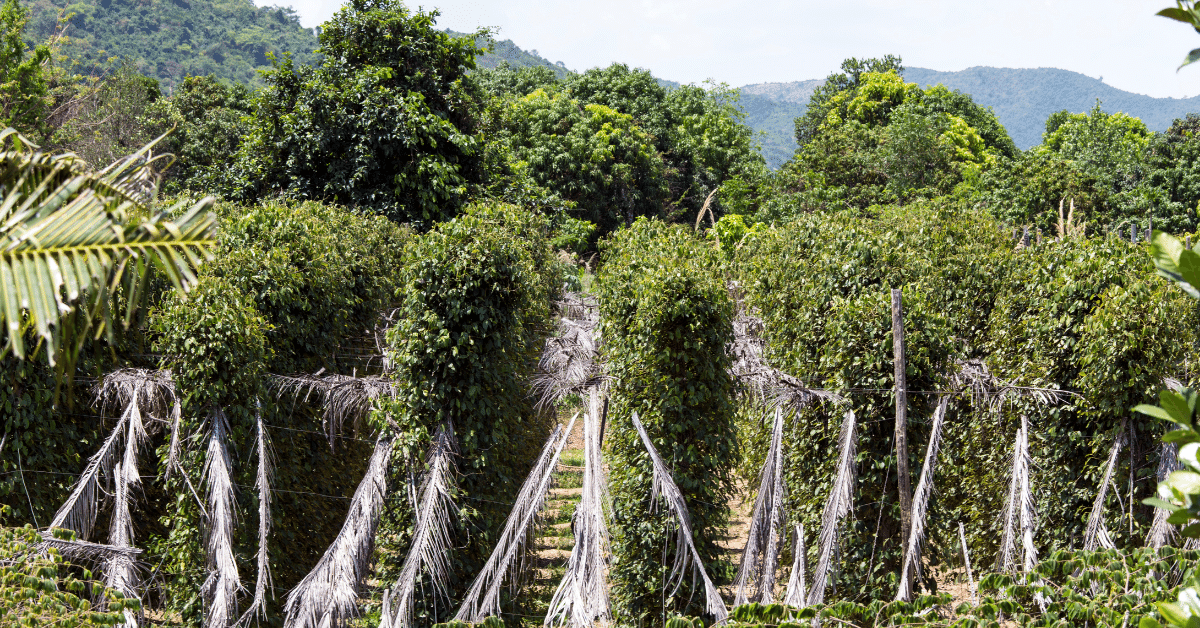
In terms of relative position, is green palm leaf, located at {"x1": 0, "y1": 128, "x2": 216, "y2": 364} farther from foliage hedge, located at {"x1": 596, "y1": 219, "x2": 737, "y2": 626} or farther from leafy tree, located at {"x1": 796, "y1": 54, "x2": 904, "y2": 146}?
leafy tree, located at {"x1": 796, "y1": 54, "x2": 904, "y2": 146}

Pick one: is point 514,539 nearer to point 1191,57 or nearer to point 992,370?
point 992,370

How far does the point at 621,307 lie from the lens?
8094 mm

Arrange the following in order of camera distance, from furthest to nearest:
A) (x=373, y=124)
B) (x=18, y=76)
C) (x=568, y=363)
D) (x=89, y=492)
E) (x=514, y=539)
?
(x=18, y=76)
(x=373, y=124)
(x=568, y=363)
(x=89, y=492)
(x=514, y=539)

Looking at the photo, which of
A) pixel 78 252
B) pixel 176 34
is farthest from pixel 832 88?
pixel 176 34

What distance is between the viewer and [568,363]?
9.02m

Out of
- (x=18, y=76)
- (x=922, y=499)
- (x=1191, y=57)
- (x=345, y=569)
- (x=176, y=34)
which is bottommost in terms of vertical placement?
(x=345, y=569)

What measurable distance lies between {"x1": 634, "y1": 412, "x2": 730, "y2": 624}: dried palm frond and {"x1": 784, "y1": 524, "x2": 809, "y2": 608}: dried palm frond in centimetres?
75

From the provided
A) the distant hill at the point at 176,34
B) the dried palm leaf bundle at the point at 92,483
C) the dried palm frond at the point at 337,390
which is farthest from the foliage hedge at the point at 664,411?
the distant hill at the point at 176,34

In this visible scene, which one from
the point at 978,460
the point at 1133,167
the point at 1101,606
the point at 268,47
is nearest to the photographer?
the point at 1101,606

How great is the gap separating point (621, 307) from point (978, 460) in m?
4.12

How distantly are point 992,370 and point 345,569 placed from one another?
6.58 meters

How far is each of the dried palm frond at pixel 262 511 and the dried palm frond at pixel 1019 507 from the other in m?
6.86

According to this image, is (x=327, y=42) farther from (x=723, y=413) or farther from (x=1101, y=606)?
(x=1101, y=606)

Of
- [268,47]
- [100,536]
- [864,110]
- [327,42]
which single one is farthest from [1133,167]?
[268,47]
